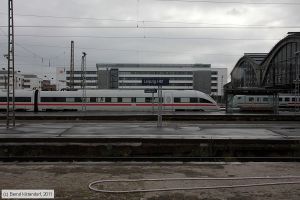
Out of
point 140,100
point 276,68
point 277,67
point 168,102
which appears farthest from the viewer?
point 276,68

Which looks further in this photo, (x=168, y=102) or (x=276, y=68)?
(x=276, y=68)

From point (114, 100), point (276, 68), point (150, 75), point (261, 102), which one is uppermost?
point (150, 75)

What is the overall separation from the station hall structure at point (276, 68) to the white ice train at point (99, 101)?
14.4 ft

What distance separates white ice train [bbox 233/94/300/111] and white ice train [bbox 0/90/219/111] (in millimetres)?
8584

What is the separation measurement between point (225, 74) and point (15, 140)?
123 m

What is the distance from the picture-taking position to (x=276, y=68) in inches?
3100

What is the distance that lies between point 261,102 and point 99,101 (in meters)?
21.5

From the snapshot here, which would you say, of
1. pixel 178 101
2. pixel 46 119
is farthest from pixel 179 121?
pixel 178 101

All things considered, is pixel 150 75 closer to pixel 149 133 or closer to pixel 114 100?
pixel 114 100

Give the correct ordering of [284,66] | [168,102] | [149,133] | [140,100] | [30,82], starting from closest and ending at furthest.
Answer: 1. [149,133]
2. [168,102]
3. [140,100]
4. [284,66]
5. [30,82]

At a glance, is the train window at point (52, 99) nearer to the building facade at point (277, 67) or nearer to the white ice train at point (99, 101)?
the white ice train at point (99, 101)

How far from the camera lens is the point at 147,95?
152 feet

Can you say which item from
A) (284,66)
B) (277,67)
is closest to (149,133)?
(284,66)

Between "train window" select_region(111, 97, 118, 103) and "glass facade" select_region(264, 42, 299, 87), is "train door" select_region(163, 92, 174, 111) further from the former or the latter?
"glass facade" select_region(264, 42, 299, 87)
